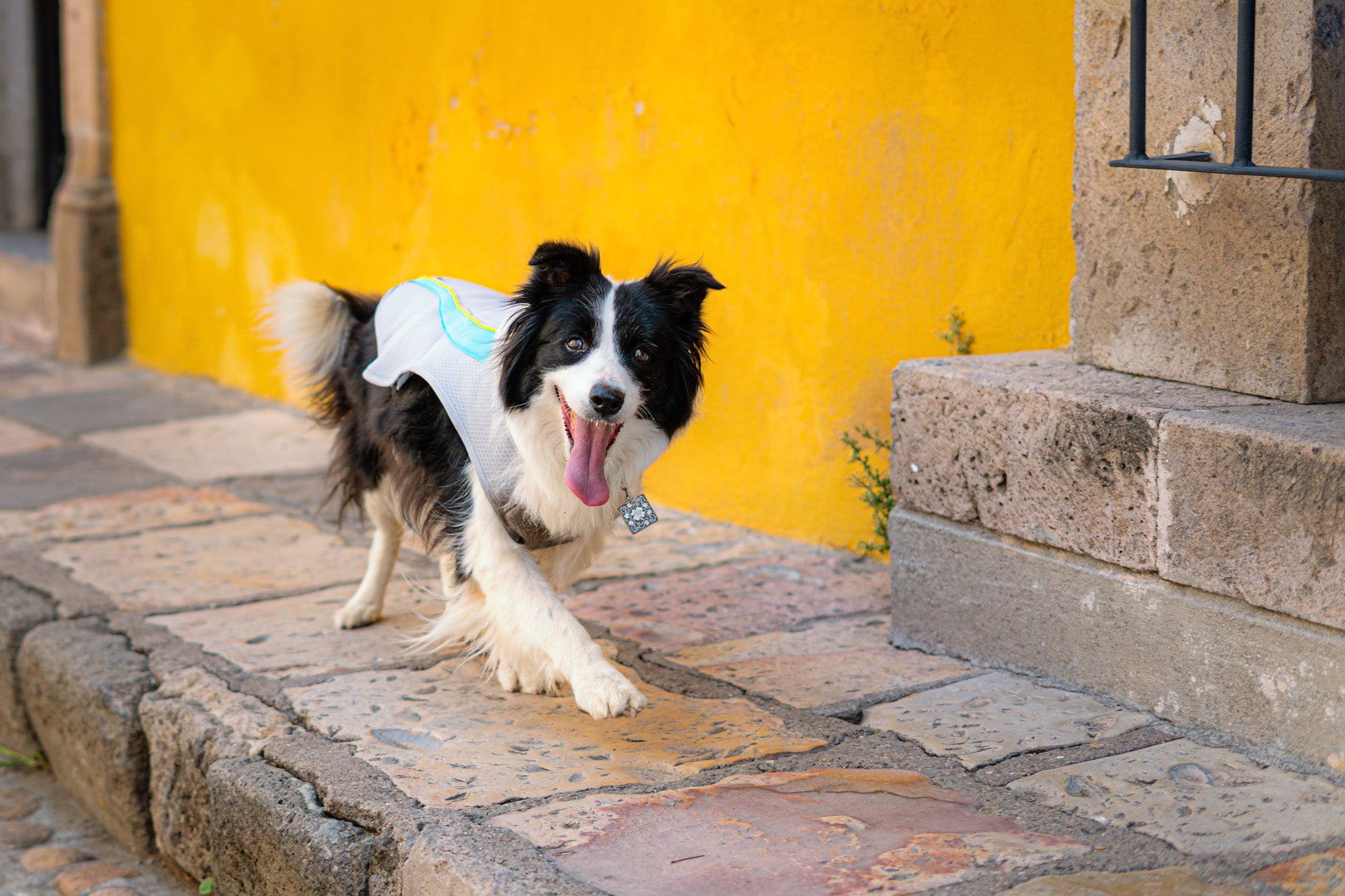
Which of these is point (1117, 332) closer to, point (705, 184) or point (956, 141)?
point (956, 141)

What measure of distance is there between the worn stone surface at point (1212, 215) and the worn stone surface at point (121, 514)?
9.56 feet

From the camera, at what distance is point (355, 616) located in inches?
134

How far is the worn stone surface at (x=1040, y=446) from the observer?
265cm

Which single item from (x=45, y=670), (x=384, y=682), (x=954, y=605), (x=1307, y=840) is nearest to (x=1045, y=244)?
(x=954, y=605)

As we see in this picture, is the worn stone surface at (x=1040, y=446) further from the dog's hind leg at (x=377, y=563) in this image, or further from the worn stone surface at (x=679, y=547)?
the dog's hind leg at (x=377, y=563)

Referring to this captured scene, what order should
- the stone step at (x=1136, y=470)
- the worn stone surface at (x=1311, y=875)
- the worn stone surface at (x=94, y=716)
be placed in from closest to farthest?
1. the worn stone surface at (x=1311, y=875)
2. the stone step at (x=1136, y=470)
3. the worn stone surface at (x=94, y=716)

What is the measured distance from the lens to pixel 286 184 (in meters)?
6.14

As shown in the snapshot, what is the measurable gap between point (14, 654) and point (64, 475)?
5.64 ft

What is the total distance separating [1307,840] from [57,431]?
5.20 meters

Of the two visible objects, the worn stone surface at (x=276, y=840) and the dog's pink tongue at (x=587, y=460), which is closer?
the worn stone surface at (x=276, y=840)

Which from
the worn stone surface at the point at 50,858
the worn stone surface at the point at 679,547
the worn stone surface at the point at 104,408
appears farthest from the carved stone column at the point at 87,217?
the worn stone surface at the point at 50,858

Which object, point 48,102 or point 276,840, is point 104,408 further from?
point 276,840

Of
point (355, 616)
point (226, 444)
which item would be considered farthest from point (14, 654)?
point (226, 444)

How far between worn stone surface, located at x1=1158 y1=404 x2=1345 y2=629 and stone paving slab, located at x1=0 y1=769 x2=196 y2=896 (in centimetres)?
221
